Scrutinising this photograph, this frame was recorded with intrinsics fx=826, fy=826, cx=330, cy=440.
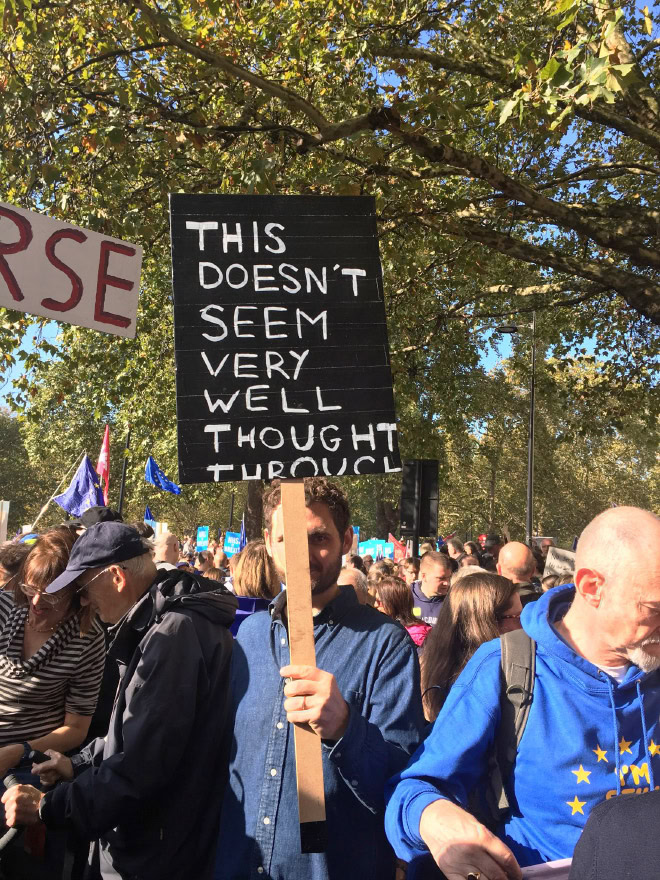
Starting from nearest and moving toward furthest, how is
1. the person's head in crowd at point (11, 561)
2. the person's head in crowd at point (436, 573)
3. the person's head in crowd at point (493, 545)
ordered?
the person's head in crowd at point (11, 561) < the person's head in crowd at point (436, 573) < the person's head in crowd at point (493, 545)

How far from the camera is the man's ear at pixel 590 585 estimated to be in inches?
77.1

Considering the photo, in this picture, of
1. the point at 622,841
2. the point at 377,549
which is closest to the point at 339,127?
the point at 622,841

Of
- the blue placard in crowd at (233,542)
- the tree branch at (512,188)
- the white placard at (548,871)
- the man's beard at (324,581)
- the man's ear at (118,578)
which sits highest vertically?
the tree branch at (512,188)

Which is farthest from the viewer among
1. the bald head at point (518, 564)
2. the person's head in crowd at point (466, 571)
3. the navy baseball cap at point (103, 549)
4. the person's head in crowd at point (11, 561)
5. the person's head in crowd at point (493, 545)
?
the person's head in crowd at point (493, 545)

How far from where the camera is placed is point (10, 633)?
136 inches

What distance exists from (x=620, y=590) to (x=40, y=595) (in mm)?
2411

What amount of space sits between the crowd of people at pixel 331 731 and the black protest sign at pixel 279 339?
0.75ft

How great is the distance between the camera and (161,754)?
236 cm

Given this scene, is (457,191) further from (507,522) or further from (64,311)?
(507,522)

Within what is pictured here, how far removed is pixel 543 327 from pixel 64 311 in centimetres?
1175

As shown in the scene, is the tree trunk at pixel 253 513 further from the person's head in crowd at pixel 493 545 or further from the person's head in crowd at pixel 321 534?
the person's head in crowd at pixel 321 534

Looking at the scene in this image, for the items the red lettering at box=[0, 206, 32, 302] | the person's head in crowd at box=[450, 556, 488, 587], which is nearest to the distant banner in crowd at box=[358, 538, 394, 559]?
the person's head in crowd at box=[450, 556, 488, 587]

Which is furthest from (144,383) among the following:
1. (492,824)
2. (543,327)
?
(492,824)

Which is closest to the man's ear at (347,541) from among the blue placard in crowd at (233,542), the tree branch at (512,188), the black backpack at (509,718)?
the black backpack at (509,718)
